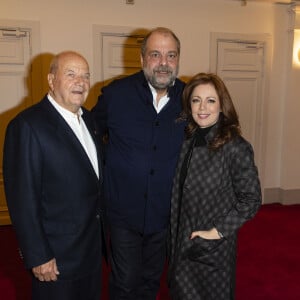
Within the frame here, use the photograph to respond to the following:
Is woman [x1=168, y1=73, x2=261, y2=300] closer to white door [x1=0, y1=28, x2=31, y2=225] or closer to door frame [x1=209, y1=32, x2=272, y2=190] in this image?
white door [x1=0, y1=28, x2=31, y2=225]

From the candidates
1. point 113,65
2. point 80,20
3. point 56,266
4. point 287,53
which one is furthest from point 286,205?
point 56,266

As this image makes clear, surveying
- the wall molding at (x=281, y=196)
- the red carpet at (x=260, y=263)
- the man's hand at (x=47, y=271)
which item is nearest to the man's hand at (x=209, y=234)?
the man's hand at (x=47, y=271)

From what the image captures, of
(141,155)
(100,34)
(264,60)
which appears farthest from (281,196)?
(141,155)

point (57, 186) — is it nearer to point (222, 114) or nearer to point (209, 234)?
point (209, 234)

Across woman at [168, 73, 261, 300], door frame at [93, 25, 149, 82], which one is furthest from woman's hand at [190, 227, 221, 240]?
door frame at [93, 25, 149, 82]

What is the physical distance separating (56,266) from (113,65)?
3.12m

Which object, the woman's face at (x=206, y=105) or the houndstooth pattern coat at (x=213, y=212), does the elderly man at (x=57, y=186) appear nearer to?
the houndstooth pattern coat at (x=213, y=212)

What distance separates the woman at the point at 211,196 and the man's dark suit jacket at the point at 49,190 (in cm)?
44

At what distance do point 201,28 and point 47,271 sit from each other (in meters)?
3.76

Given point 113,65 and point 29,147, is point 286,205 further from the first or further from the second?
point 29,147

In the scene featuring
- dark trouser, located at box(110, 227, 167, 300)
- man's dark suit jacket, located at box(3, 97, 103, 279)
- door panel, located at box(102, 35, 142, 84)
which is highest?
door panel, located at box(102, 35, 142, 84)

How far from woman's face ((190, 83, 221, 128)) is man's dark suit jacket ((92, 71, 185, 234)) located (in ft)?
0.71

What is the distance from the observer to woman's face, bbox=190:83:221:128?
1.81 m

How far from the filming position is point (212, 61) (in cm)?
468
